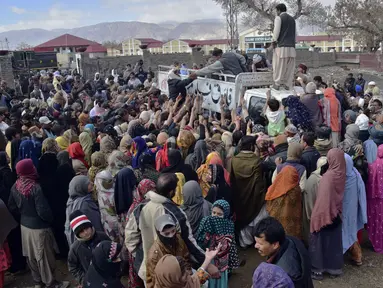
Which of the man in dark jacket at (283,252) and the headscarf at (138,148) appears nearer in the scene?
the man in dark jacket at (283,252)

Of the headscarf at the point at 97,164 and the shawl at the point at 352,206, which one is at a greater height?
the headscarf at the point at 97,164

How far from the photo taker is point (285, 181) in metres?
4.66

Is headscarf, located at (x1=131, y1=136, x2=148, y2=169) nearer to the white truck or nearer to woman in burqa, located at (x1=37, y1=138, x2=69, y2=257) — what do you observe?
woman in burqa, located at (x1=37, y1=138, x2=69, y2=257)

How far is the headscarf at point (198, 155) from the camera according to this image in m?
5.30

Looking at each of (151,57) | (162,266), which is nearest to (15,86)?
(151,57)

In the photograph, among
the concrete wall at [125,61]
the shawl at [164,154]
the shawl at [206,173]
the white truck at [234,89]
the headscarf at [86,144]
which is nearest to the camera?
the shawl at [206,173]

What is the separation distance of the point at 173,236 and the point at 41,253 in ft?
7.71

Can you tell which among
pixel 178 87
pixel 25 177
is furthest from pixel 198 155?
pixel 178 87

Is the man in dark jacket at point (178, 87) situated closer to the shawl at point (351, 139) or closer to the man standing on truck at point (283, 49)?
the man standing on truck at point (283, 49)

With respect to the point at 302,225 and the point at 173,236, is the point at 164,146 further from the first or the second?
the point at 173,236

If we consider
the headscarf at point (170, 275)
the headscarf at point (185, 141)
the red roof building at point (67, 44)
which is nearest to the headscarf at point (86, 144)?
the headscarf at point (185, 141)

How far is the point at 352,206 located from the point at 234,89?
11.1ft

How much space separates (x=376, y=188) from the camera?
5.14 metres

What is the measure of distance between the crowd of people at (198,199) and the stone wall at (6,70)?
45.7ft
